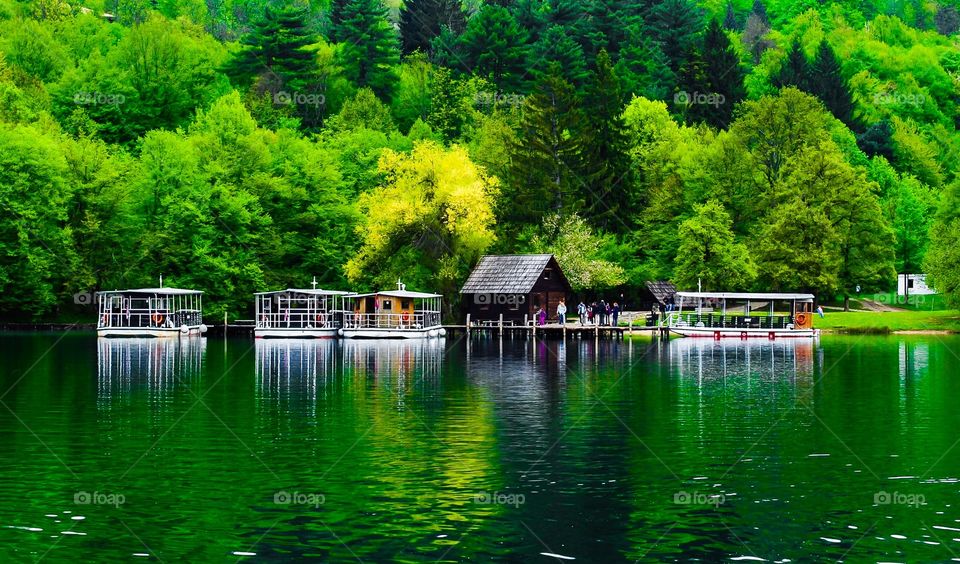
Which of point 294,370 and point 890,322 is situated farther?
point 890,322

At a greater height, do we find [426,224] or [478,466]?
[426,224]

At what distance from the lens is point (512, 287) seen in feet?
330

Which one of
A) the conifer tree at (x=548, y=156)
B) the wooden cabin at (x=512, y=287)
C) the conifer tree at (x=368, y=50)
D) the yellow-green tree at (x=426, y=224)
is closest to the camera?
the wooden cabin at (x=512, y=287)

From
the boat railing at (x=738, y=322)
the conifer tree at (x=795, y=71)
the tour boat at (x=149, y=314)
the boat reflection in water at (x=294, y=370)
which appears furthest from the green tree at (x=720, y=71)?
the boat reflection in water at (x=294, y=370)

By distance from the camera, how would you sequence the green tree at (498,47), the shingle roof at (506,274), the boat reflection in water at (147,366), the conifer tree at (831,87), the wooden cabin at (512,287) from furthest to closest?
the green tree at (498,47)
the conifer tree at (831,87)
the wooden cabin at (512,287)
the shingle roof at (506,274)
the boat reflection in water at (147,366)

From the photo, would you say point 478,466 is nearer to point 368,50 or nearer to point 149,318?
point 149,318

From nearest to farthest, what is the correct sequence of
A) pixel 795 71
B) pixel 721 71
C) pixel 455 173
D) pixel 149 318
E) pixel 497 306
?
pixel 149 318 < pixel 455 173 < pixel 497 306 < pixel 721 71 < pixel 795 71

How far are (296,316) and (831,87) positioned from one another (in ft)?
265

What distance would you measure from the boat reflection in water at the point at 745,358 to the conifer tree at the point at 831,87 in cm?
6830

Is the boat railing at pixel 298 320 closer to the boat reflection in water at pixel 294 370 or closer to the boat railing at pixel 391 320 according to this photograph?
the boat railing at pixel 391 320

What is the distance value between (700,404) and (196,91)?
115072 mm

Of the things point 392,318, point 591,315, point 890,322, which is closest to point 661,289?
point 591,315

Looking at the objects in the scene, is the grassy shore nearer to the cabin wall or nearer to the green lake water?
the cabin wall

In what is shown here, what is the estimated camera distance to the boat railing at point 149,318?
9800cm
